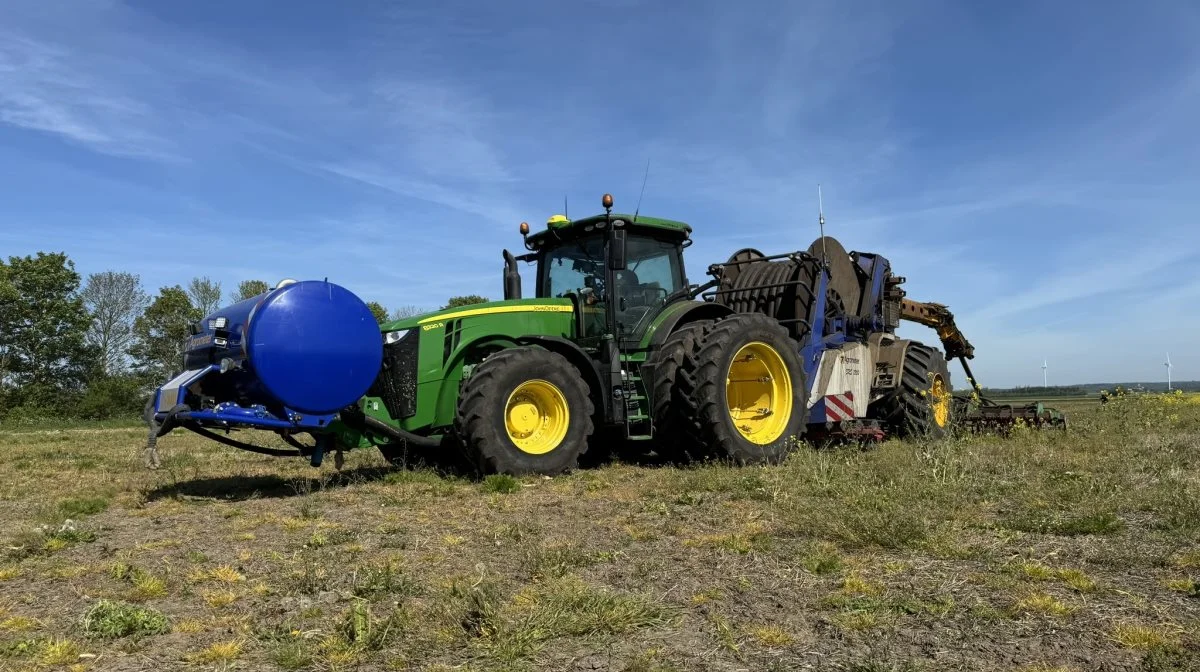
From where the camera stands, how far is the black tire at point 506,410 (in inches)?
280

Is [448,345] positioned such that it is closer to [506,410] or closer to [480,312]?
[480,312]

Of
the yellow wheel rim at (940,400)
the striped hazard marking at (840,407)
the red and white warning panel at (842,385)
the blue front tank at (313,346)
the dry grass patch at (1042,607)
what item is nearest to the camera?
the dry grass patch at (1042,607)

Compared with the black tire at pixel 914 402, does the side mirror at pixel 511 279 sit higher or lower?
higher

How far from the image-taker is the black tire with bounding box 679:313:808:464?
8.06 meters

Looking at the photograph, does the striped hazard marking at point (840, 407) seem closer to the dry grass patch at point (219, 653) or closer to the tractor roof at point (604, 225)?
the tractor roof at point (604, 225)

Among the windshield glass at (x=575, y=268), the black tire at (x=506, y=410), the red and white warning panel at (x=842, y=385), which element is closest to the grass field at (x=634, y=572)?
the black tire at (x=506, y=410)

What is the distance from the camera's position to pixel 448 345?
7.79 meters

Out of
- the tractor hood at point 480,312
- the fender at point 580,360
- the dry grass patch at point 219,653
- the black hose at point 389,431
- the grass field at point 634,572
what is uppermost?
the tractor hood at point 480,312

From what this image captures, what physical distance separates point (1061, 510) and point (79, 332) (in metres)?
50.3

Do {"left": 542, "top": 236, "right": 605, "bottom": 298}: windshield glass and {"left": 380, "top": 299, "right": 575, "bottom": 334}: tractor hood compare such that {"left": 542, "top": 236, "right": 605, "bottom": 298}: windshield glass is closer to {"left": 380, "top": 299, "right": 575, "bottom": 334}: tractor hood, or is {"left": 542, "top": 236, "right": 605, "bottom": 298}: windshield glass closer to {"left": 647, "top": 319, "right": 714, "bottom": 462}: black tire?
{"left": 380, "top": 299, "right": 575, "bottom": 334}: tractor hood

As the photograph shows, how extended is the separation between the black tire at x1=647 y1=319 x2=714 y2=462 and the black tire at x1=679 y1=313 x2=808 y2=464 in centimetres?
7

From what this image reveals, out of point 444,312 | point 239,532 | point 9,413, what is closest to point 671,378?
point 444,312

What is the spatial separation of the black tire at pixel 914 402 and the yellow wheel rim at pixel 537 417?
5778 mm

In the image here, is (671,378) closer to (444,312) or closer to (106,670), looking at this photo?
(444,312)
